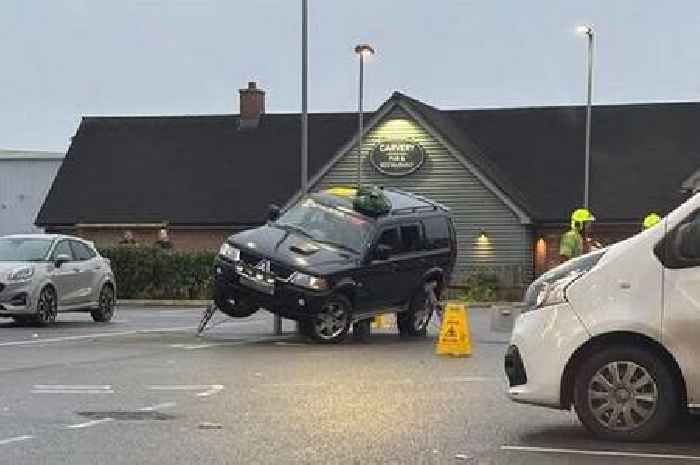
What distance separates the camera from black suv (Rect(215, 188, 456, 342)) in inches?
643

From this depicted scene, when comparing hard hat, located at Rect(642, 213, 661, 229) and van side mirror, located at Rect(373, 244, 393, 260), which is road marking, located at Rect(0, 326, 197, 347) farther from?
hard hat, located at Rect(642, 213, 661, 229)

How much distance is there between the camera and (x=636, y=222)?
4175 centimetres

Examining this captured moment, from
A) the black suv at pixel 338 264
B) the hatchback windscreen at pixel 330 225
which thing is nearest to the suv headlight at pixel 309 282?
the black suv at pixel 338 264

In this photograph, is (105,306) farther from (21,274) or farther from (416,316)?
(416,316)

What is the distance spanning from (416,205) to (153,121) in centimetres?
3339

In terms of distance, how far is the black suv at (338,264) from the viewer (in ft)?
53.6

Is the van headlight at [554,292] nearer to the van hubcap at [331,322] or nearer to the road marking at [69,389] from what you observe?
the road marking at [69,389]

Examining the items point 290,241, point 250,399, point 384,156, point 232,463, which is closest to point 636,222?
point 384,156

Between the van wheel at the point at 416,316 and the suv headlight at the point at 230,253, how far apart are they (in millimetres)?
2967

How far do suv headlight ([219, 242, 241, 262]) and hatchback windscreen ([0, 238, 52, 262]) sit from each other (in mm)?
4241

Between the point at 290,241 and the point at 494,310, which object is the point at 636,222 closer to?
the point at 494,310

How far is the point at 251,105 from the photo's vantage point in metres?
49.1

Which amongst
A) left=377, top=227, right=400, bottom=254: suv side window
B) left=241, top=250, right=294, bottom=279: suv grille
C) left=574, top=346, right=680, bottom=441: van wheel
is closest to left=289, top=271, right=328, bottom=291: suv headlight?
left=241, top=250, right=294, bottom=279: suv grille

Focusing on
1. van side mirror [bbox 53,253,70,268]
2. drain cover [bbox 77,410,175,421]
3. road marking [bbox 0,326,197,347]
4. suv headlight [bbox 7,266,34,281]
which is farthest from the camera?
van side mirror [bbox 53,253,70,268]
